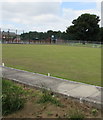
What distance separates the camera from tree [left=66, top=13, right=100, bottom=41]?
4778cm

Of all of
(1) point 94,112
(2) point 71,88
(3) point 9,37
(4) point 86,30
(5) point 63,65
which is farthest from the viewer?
(4) point 86,30

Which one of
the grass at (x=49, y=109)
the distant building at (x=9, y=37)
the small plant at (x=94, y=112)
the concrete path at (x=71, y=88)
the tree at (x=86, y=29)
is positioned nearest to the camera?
→ the grass at (x=49, y=109)

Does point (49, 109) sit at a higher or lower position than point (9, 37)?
lower

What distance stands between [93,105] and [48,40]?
3797 centimetres

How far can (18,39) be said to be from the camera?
32.6 meters

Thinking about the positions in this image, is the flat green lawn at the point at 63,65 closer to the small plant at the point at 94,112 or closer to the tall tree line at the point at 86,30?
the small plant at the point at 94,112

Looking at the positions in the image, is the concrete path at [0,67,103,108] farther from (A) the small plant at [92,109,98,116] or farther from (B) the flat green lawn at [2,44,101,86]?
(B) the flat green lawn at [2,44,101,86]

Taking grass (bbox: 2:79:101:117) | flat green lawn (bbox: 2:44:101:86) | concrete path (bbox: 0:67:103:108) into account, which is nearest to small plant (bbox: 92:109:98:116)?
grass (bbox: 2:79:101:117)

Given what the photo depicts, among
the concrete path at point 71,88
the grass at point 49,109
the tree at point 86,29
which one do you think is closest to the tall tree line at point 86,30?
the tree at point 86,29

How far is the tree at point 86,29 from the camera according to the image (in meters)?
47.8

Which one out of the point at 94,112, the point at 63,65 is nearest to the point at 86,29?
the point at 63,65

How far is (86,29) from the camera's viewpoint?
4853 cm

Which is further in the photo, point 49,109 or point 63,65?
point 63,65

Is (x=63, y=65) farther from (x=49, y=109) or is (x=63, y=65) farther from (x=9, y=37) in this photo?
(x=9, y=37)
